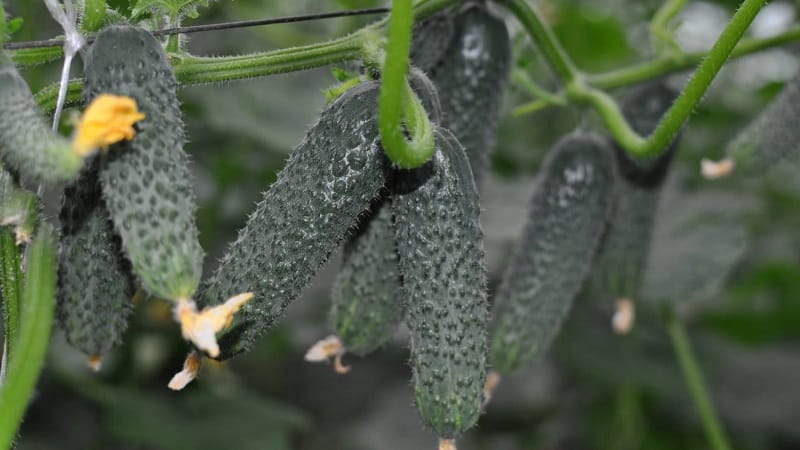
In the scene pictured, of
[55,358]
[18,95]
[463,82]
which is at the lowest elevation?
[18,95]

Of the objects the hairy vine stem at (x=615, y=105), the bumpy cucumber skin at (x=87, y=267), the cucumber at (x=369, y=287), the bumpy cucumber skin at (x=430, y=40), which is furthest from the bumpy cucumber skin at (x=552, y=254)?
the bumpy cucumber skin at (x=87, y=267)

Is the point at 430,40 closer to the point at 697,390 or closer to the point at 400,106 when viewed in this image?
the point at 400,106

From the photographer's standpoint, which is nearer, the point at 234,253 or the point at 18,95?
the point at 18,95

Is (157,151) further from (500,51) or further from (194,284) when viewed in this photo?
(500,51)

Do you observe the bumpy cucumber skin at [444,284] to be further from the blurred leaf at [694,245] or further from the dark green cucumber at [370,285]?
the blurred leaf at [694,245]

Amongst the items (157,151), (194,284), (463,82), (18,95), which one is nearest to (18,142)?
(18,95)

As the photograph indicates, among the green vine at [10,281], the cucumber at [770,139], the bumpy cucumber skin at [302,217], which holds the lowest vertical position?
the green vine at [10,281]

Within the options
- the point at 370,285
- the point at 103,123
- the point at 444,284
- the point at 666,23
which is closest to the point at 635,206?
the point at 666,23

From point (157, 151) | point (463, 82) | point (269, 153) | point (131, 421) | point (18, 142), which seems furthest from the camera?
point (269, 153)
